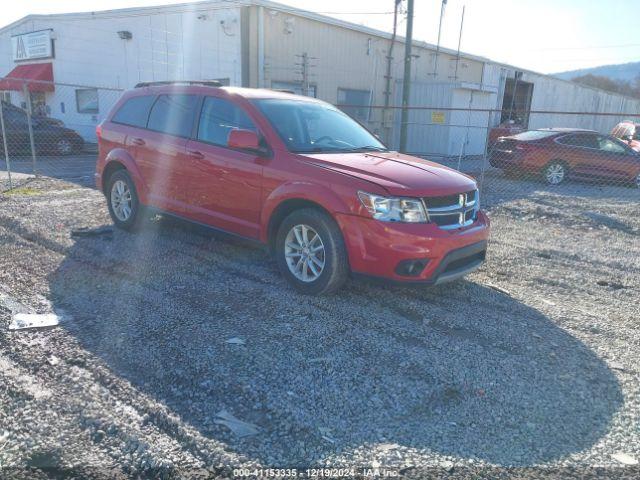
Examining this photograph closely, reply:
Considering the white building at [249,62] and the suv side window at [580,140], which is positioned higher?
the white building at [249,62]

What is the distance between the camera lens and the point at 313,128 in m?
5.52

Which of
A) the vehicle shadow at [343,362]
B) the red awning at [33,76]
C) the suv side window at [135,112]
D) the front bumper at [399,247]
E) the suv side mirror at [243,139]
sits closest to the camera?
the vehicle shadow at [343,362]

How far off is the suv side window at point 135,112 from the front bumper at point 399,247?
A: 338 centimetres

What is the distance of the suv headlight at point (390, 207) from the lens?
4.34 m

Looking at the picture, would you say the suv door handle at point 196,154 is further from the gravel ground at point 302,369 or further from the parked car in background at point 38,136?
the parked car in background at point 38,136

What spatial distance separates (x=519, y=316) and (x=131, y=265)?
4.01 meters

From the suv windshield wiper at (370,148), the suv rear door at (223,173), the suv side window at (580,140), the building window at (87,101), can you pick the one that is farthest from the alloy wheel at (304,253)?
the building window at (87,101)

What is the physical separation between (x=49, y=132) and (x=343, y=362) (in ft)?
53.9

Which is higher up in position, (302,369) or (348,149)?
(348,149)

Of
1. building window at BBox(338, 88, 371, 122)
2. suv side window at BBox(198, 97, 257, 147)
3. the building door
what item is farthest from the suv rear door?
the building door

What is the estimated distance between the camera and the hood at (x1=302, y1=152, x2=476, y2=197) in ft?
14.5

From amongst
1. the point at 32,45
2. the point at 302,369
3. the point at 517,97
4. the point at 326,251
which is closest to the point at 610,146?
the point at 326,251

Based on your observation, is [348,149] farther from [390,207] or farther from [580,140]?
[580,140]

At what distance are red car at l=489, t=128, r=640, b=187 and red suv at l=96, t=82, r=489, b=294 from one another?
8.86 metres
